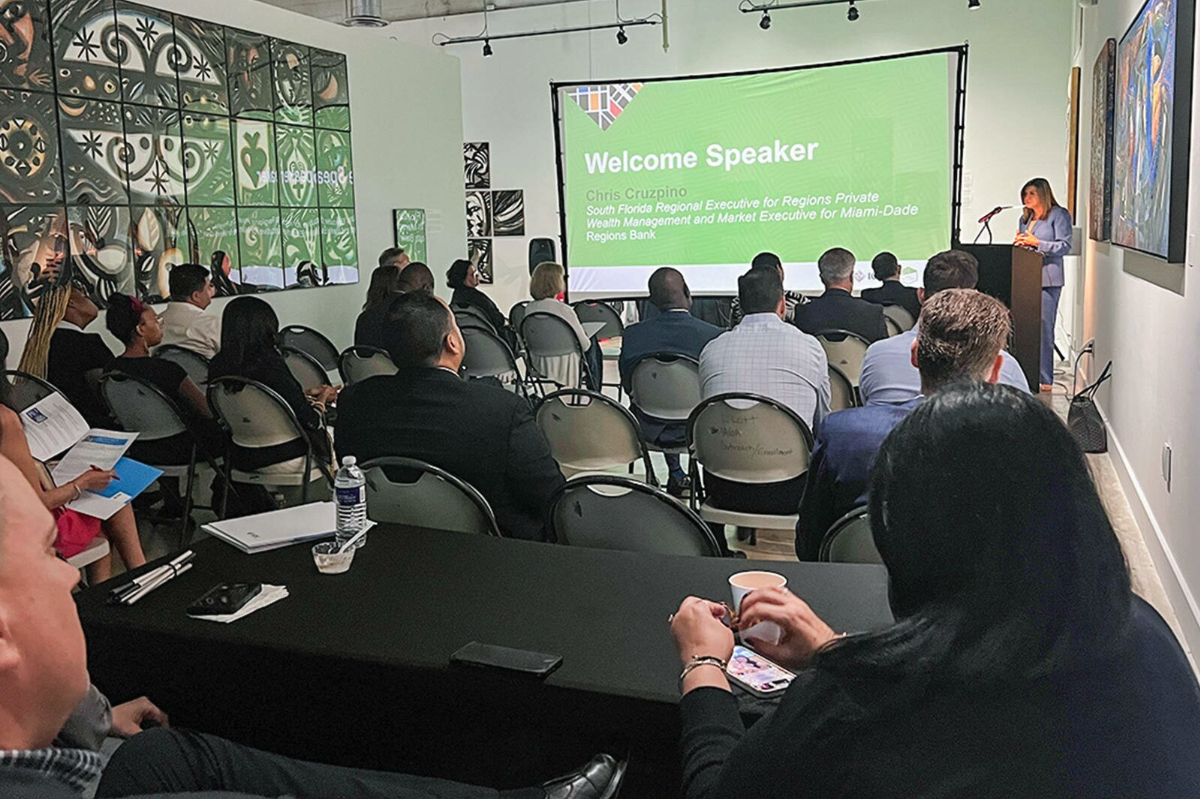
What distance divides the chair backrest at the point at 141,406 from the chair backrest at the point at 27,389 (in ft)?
→ 0.73

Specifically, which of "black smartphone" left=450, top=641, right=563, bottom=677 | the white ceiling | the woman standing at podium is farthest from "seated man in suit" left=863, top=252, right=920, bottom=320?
the white ceiling

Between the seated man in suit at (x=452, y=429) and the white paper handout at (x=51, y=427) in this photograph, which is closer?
the seated man in suit at (x=452, y=429)

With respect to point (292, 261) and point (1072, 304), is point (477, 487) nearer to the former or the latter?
point (292, 261)

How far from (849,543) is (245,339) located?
3.19m

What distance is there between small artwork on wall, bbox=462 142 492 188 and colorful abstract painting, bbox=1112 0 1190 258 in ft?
27.8

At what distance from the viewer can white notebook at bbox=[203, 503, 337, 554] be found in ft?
7.77

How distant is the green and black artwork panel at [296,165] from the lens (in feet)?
25.9

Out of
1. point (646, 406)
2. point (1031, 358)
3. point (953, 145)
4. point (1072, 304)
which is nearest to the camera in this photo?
point (646, 406)

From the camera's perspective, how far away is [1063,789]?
1.03m

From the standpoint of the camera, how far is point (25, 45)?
19.1 feet

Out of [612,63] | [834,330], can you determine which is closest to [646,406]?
[834,330]

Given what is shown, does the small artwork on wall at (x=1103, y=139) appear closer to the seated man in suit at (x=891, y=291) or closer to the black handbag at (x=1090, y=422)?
the black handbag at (x=1090, y=422)

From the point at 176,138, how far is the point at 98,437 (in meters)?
4.09

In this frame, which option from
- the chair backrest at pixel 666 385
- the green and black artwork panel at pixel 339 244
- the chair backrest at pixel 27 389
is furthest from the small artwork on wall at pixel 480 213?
the chair backrest at pixel 27 389
